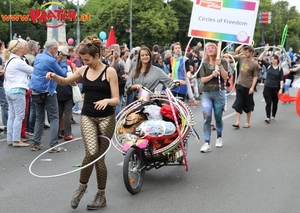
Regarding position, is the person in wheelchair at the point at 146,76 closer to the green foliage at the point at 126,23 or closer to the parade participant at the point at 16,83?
the parade participant at the point at 16,83

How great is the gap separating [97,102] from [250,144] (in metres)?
4.91

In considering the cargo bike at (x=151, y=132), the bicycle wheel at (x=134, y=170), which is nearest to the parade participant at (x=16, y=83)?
the cargo bike at (x=151, y=132)

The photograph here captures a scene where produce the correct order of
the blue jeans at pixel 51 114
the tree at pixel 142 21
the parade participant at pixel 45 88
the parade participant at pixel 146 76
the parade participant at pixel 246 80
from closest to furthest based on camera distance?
the parade participant at pixel 146 76, the parade participant at pixel 45 88, the blue jeans at pixel 51 114, the parade participant at pixel 246 80, the tree at pixel 142 21

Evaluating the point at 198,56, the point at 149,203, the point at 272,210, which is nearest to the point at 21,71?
the point at 149,203

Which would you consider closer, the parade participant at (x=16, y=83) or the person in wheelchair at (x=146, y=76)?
the person in wheelchair at (x=146, y=76)

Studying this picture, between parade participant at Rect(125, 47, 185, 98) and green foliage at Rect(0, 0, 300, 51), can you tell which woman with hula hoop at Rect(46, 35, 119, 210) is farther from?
green foliage at Rect(0, 0, 300, 51)

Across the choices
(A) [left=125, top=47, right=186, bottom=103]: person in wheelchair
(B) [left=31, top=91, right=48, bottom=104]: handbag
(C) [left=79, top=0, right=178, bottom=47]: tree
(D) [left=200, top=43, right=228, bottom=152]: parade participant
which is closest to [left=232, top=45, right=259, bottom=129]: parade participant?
(D) [left=200, top=43, right=228, bottom=152]: parade participant

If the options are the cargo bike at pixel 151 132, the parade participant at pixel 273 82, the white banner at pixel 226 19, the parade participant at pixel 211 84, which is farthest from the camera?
the parade participant at pixel 273 82

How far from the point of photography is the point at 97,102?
495 centimetres

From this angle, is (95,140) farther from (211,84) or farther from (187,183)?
(211,84)

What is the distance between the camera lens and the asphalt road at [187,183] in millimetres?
5320

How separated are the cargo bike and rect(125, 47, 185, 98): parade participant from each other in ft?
0.63

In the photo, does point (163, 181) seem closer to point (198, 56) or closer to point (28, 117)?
point (28, 117)

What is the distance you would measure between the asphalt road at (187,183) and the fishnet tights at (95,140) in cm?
39
